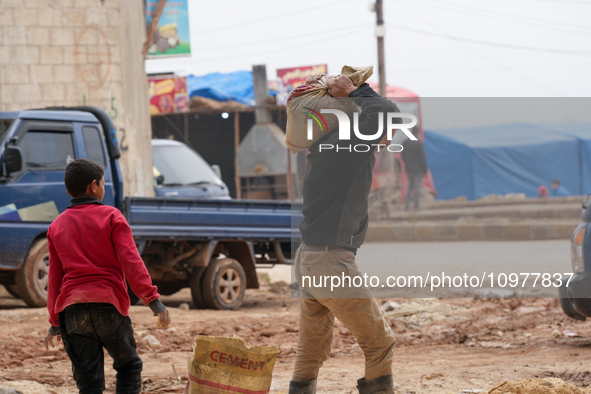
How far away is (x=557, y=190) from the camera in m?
6.95

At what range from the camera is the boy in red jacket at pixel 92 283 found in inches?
132

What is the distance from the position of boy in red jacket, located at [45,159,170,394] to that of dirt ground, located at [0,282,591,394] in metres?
1.13

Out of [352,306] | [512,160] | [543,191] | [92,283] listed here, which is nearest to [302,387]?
[352,306]

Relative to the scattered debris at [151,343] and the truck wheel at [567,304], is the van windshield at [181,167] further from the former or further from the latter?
the truck wheel at [567,304]

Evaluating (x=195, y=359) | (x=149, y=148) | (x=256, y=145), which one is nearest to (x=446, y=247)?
(x=195, y=359)

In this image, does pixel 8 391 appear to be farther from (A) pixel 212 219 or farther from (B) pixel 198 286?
(B) pixel 198 286

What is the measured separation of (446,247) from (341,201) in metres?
4.91

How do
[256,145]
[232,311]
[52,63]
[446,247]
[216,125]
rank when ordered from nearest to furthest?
[446,247] → [232,311] → [52,63] → [256,145] → [216,125]

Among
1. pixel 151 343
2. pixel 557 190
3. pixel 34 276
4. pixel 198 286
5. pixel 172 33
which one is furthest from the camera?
pixel 172 33

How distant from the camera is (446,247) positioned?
825cm

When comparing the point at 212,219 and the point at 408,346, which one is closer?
the point at 408,346

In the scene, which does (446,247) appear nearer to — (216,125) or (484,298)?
(484,298)

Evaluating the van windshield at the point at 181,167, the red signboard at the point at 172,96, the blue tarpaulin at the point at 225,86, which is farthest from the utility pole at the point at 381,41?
the van windshield at the point at 181,167

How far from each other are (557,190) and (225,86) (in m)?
17.4
